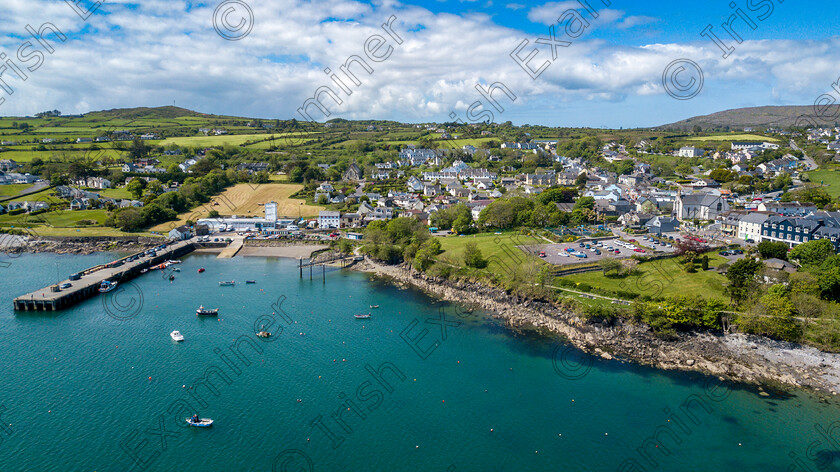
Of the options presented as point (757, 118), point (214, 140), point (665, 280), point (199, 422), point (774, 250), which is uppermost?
point (214, 140)

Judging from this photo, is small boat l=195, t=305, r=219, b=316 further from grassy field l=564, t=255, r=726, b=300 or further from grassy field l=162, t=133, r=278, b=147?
grassy field l=162, t=133, r=278, b=147

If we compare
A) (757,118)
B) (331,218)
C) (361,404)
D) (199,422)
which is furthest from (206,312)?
(757,118)

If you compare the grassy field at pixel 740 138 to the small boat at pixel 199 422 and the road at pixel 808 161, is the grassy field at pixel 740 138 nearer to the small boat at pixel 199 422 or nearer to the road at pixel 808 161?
the road at pixel 808 161

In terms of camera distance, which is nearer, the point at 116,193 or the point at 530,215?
the point at 530,215

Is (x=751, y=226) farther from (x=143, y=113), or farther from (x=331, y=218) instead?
(x=143, y=113)

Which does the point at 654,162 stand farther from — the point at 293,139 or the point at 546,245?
the point at 293,139

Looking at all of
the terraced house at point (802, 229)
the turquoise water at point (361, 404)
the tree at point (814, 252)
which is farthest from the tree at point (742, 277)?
the terraced house at point (802, 229)
